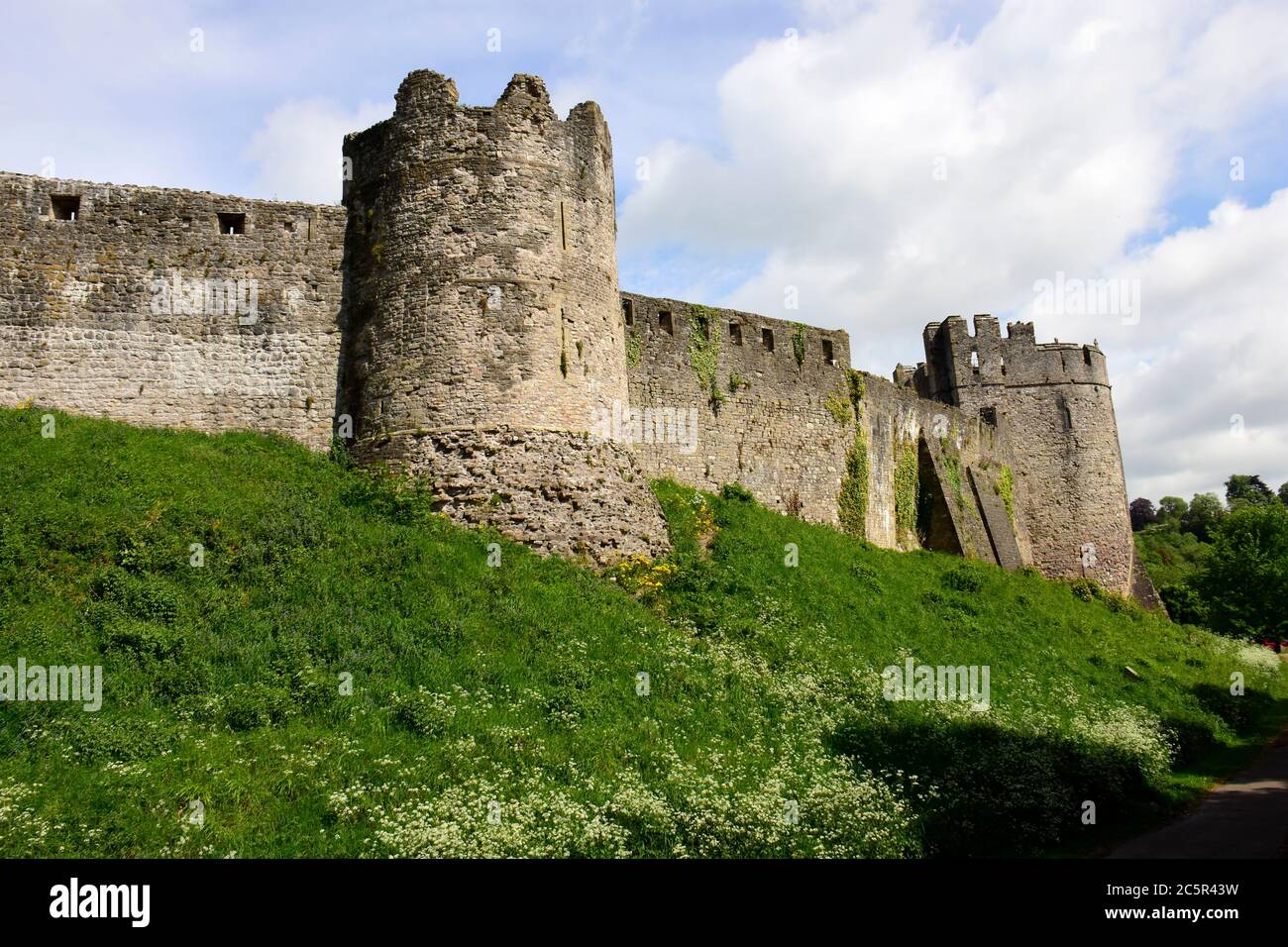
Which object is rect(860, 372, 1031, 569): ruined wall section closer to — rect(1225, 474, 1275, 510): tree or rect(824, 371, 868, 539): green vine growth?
rect(824, 371, 868, 539): green vine growth

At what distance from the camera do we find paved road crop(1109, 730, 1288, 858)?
11.5m

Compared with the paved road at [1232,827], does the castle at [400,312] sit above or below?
above

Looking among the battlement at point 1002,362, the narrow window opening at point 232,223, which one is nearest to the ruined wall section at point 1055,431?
the battlement at point 1002,362

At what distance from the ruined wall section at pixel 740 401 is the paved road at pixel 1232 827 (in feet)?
40.8

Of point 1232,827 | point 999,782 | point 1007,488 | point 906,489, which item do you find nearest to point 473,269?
point 999,782

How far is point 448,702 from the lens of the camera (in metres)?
11.3

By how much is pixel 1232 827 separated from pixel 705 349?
15.7m

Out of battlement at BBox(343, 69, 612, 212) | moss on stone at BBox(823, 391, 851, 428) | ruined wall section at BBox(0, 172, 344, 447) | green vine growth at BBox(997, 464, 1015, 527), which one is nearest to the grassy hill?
ruined wall section at BBox(0, 172, 344, 447)

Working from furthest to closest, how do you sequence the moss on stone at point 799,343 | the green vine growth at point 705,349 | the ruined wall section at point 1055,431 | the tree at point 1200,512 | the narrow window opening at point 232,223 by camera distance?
the tree at point 1200,512, the ruined wall section at point 1055,431, the moss on stone at point 799,343, the green vine growth at point 705,349, the narrow window opening at point 232,223

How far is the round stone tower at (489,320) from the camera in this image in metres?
16.4

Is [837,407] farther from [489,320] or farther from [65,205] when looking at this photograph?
[65,205]

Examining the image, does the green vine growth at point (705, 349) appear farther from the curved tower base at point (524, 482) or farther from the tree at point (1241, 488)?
the tree at point (1241, 488)
